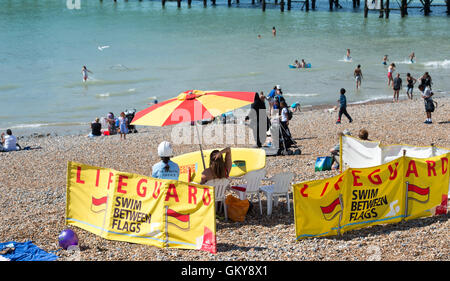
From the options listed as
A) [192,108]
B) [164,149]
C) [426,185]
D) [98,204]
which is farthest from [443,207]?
[98,204]

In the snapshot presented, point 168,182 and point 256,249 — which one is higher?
point 168,182

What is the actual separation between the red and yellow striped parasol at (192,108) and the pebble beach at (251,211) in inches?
63.4

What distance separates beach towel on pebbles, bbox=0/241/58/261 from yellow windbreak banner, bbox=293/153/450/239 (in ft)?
10.4

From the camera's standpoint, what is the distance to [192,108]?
8125 mm

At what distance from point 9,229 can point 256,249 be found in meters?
3.99

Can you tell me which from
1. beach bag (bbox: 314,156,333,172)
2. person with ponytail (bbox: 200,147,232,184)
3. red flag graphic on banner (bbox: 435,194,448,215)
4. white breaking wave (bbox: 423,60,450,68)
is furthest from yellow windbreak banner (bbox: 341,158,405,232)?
white breaking wave (bbox: 423,60,450,68)

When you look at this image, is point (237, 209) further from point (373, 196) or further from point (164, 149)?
point (373, 196)

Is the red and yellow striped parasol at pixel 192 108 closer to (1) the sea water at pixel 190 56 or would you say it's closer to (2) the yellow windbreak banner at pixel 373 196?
(2) the yellow windbreak banner at pixel 373 196

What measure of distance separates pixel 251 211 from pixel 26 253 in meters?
3.25

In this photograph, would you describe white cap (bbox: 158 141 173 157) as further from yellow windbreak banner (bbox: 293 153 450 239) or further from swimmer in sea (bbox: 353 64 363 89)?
swimmer in sea (bbox: 353 64 363 89)

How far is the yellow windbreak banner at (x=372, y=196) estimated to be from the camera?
696 cm

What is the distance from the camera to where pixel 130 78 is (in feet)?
109
